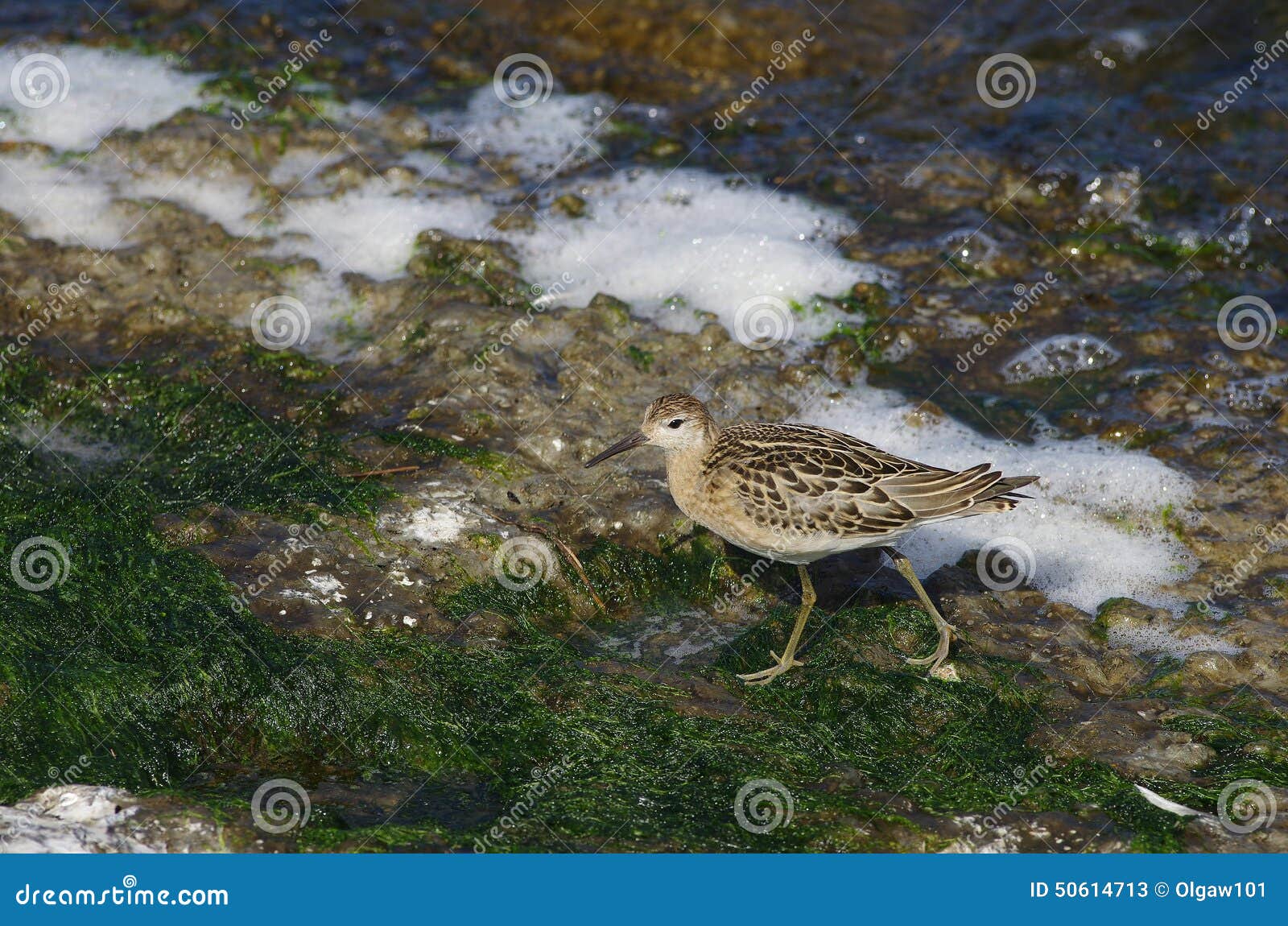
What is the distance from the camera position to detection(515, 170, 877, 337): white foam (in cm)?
881

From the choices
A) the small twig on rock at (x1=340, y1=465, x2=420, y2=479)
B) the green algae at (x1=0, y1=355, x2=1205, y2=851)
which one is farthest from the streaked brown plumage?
the small twig on rock at (x1=340, y1=465, x2=420, y2=479)

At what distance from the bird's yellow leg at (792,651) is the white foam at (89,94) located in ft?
22.2

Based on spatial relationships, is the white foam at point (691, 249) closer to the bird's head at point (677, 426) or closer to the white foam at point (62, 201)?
the bird's head at point (677, 426)

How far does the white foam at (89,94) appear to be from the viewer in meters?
9.89

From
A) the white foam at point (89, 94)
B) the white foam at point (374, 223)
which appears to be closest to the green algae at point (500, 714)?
the white foam at point (374, 223)

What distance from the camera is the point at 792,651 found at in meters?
6.23

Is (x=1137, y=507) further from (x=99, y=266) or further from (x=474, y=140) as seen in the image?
(x=99, y=266)

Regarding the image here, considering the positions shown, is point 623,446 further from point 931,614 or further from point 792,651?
point 931,614

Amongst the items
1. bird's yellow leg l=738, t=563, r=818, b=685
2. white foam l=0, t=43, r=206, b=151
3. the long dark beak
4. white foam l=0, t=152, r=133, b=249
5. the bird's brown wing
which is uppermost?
white foam l=0, t=43, r=206, b=151

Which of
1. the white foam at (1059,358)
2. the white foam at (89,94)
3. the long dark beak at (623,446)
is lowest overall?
the long dark beak at (623,446)

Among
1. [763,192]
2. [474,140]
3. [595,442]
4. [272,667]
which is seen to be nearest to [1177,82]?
[763,192]

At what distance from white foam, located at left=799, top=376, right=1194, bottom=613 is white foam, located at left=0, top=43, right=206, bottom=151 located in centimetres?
603

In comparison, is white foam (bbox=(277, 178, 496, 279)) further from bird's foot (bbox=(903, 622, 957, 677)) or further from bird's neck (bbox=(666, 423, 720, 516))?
bird's foot (bbox=(903, 622, 957, 677))

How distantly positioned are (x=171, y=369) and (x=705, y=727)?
14.3ft
